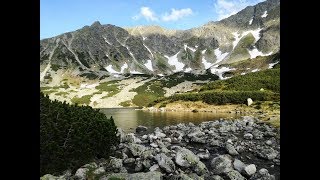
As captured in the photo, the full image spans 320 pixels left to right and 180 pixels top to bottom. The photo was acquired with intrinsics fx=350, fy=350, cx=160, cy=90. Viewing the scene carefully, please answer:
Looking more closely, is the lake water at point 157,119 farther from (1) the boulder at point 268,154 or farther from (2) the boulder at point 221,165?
(2) the boulder at point 221,165

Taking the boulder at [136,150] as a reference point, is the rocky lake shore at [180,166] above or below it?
below

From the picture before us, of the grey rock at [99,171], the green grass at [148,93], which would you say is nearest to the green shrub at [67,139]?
the grey rock at [99,171]

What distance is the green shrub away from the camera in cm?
1522

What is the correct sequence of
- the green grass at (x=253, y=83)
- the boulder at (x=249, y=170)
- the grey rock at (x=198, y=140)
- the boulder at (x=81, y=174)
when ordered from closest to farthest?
the boulder at (x=81, y=174), the boulder at (x=249, y=170), the grey rock at (x=198, y=140), the green grass at (x=253, y=83)

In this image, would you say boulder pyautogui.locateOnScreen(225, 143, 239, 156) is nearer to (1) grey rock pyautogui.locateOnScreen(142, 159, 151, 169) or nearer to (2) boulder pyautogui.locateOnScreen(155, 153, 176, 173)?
(2) boulder pyautogui.locateOnScreen(155, 153, 176, 173)

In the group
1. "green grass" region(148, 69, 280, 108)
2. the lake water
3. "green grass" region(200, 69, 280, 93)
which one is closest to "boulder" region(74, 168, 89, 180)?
the lake water

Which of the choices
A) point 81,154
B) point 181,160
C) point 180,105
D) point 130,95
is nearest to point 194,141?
point 181,160

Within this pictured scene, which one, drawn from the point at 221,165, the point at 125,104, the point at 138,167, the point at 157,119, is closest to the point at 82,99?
the point at 125,104

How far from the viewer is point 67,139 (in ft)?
52.9

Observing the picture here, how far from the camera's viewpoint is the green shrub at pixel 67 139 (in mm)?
15219

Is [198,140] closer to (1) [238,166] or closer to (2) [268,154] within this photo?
(2) [268,154]

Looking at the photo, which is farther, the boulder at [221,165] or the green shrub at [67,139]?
the boulder at [221,165]

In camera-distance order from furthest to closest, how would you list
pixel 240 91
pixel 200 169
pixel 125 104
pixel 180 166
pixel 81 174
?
pixel 125 104 → pixel 240 91 → pixel 180 166 → pixel 200 169 → pixel 81 174
